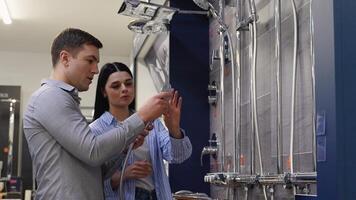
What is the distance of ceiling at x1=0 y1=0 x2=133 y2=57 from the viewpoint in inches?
187

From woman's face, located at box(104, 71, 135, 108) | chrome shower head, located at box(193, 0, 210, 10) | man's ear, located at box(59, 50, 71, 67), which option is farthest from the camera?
chrome shower head, located at box(193, 0, 210, 10)

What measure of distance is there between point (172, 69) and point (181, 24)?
0.92ft

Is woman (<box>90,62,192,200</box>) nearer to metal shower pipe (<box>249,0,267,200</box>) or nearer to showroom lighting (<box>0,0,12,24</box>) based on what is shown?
metal shower pipe (<box>249,0,267,200</box>)

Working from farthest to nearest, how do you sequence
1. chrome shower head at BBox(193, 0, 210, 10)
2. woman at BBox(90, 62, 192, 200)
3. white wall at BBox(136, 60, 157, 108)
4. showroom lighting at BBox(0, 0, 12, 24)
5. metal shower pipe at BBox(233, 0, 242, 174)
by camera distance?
showroom lighting at BBox(0, 0, 12, 24), white wall at BBox(136, 60, 157, 108), chrome shower head at BBox(193, 0, 210, 10), metal shower pipe at BBox(233, 0, 242, 174), woman at BBox(90, 62, 192, 200)

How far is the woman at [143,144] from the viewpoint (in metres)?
1.78

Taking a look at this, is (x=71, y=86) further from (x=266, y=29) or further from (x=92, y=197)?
(x=266, y=29)

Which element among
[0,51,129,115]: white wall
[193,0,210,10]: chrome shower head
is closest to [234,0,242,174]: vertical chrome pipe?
[193,0,210,10]: chrome shower head

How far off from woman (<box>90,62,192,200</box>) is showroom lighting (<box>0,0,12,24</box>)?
120 inches

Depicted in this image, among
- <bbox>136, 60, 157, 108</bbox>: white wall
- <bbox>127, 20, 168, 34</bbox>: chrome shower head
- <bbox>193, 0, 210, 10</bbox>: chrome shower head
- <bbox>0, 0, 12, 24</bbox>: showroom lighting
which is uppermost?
<bbox>0, 0, 12, 24</bbox>: showroom lighting

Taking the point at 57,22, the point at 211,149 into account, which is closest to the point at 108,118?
the point at 211,149

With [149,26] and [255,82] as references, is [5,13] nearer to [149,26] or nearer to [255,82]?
[149,26]

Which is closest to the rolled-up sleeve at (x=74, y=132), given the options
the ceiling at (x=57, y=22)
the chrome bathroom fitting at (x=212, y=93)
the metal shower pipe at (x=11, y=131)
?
the chrome bathroom fitting at (x=212, y=93)

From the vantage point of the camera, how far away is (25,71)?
21.9ft

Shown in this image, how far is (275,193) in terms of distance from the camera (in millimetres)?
2012
